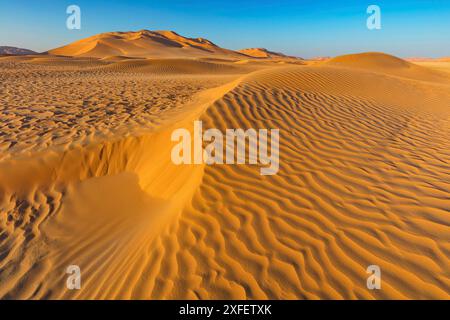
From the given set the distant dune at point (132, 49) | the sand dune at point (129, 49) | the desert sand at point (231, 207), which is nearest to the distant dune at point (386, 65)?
the desert sand at point (231, 207)

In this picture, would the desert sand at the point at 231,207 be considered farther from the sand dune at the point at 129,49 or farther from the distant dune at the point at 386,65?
the sand dune at the point at 129,49

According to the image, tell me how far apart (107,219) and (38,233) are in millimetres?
854

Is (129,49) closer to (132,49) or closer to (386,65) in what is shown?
(132,49)

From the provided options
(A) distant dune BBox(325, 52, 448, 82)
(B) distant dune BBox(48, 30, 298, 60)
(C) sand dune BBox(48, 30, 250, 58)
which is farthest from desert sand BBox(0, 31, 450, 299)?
(C) sand dune BBox(48, 30, 250, 58)

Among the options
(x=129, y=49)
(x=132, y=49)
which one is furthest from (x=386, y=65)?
(x=129, y=49)

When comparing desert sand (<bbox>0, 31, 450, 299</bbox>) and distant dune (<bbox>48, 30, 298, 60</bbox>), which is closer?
desert sand (<bbox>0, 31, 450, 299</bbox>)

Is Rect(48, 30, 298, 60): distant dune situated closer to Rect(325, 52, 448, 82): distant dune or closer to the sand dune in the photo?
the sand dune

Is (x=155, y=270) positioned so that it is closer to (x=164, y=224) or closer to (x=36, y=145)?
(x=164, y=224)

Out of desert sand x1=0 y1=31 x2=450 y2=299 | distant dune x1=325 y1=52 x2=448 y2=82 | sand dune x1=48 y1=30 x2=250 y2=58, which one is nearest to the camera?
desert sand x1=0 y1=31 x2=450 y2=299

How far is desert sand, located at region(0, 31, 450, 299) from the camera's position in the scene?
8.44 feet

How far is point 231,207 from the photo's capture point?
3.40m

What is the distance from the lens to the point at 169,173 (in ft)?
15.0

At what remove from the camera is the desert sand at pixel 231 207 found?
8.44 feet

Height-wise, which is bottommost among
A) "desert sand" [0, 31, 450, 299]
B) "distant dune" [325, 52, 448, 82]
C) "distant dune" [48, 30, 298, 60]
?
"desert sand" [0, 31, 450, 299]
